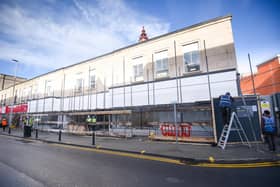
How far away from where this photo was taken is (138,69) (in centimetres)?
1398

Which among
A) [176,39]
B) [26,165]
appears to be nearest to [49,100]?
[26,165]

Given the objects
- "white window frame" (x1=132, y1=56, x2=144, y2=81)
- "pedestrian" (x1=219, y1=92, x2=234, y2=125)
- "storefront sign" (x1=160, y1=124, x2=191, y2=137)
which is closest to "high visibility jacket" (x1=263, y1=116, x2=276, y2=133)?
"pedestrian" (x1=219, y1=92, x2=234, y2=125)

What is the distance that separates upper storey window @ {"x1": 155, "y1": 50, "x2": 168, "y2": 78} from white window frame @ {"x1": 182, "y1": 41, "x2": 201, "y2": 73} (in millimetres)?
1699

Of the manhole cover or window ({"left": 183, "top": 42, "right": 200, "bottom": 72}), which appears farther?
window ({"left": 183, "top": 42, "right": 200, "bottom": 72})

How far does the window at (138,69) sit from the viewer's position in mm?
13765

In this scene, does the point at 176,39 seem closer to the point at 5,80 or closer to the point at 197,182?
the point at 197,182

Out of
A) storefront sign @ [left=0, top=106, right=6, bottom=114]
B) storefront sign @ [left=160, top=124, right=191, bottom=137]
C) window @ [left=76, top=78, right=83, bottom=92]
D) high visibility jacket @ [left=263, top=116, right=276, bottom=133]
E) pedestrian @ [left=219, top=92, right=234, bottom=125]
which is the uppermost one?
window @ [left=76, top=78, right=83, bottom=92]

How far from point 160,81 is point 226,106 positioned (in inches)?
226

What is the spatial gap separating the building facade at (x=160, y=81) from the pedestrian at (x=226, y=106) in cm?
111

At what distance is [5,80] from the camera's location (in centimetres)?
3825

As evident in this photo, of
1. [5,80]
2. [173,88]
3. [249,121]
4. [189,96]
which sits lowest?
[249,121]

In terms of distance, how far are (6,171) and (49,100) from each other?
17.7 metres

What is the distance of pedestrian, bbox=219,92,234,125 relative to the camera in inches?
300

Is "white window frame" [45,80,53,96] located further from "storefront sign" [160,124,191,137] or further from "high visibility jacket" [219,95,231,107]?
"high visibility jacket" [219,95,231,107]
